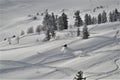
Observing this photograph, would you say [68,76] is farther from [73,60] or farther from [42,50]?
[42,50]

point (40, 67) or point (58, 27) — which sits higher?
point (58, 27)

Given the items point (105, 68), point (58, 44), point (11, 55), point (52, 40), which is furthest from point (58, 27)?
point (105, 68)

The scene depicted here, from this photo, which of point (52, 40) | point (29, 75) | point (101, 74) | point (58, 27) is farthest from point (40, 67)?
point (58, 27)

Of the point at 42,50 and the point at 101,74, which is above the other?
the point at 42,50

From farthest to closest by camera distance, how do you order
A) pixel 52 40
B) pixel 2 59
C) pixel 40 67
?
pixel 52 40, pixel 2 59, pixel 40 67

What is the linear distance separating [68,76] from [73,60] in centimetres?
1024

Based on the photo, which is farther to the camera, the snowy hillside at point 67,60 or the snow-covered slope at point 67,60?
the snow-covered slope at point 67,60

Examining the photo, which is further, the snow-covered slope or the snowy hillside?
the snow-covered slope

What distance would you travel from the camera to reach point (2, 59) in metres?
80.7

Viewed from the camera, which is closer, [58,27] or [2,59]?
→ [2,59]

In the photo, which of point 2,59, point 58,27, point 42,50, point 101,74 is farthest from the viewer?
point 58,27

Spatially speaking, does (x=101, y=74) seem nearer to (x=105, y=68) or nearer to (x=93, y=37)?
(x=105, y=68)

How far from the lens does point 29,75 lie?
7025 cm

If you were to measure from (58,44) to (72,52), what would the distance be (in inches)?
332
